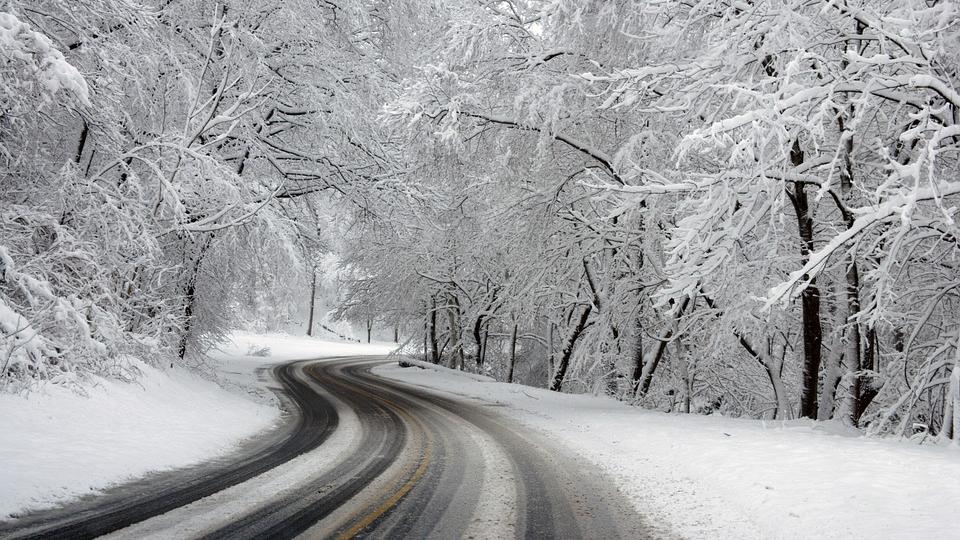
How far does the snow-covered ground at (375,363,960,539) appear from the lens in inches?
228

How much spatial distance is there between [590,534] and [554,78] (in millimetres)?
9515

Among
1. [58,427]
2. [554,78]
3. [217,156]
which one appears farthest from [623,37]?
[58,427]

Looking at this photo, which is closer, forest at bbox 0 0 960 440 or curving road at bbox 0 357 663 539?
curving road at bbox 0 357 663 539

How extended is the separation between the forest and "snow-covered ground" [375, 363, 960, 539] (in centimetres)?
147

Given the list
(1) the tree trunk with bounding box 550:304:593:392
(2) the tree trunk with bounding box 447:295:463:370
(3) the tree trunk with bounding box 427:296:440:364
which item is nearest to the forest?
(1) the tree trunk with bounding box 550:304:593:392

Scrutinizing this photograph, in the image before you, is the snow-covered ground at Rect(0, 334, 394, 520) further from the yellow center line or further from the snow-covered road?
the yellow center line

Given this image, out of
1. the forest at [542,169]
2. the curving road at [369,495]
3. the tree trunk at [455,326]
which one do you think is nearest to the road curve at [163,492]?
the curving road at [369,495]

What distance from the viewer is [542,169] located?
15.1 m

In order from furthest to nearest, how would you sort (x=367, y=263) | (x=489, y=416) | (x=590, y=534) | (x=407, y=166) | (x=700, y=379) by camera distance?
(x=367, y=263), (x=700, y=379), (x=407, y=166), (x=489, y=416), (x=590, y=534)

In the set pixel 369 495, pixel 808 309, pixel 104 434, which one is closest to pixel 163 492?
A: pixel 369 495

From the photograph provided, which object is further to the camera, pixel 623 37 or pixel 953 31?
pixel 623 37

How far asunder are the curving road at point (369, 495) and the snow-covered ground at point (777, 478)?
654 mm

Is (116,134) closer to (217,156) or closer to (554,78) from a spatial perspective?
(217,156)

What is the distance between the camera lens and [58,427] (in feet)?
24.8
